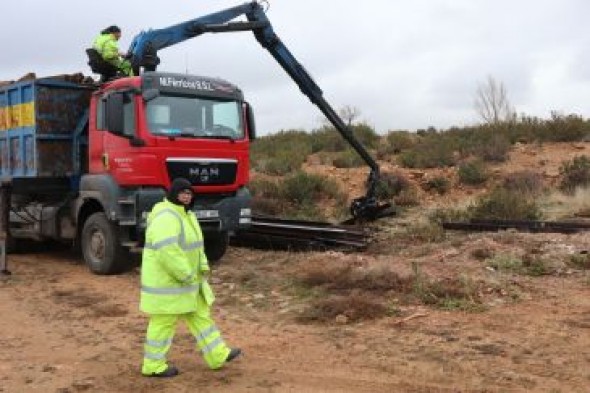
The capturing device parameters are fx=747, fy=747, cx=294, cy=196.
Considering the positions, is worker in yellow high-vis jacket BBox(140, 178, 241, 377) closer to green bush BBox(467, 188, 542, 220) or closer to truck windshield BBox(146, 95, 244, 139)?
truck windshield BBox(146, 95, 244, 139)

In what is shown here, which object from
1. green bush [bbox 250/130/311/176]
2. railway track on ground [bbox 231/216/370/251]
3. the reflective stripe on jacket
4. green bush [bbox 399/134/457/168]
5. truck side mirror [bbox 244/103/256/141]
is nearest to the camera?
the reflective stripe on jacket

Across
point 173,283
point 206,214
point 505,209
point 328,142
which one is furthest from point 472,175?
point 173,283

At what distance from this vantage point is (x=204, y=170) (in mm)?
10961

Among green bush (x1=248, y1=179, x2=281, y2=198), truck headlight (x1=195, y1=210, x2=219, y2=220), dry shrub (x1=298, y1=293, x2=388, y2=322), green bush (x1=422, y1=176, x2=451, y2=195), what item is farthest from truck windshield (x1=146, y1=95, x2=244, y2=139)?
green bush (x1=422, y1=176, x2=451, y2=195)

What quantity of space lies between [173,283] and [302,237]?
715cm

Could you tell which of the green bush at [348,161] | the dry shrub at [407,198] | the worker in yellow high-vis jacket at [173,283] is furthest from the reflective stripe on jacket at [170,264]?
the green bush at [348,161]

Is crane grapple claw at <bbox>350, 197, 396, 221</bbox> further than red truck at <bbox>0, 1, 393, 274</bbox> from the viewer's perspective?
Yes

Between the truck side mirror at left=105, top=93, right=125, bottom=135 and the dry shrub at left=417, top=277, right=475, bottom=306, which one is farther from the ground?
the truck side mirror at left=105, top=93, right=125, bottom=135

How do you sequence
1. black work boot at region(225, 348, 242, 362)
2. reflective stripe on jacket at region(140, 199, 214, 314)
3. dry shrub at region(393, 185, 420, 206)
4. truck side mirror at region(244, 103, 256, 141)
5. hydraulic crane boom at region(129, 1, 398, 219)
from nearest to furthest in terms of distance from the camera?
reflective stripe on jacket at region(140, 199, 214, 314) < black work boot at region(225, 348, 242, 362) < truck side mirror at region(244, 103, 256, 141) < hydraulic crane boom at region(129, 1, 398, 219) < dry shrub at region(393, 185, 420, 206)

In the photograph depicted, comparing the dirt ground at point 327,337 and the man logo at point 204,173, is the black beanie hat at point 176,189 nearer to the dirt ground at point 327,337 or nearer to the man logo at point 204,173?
the dirt ground at point 327,337

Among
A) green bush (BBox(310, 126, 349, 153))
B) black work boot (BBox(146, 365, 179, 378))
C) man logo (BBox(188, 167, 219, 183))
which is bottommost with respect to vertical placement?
black work boot (BBox(146, 365, 179, 378))

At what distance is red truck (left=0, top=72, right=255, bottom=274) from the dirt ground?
3.03 feet

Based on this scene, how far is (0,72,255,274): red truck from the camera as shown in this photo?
10633mm

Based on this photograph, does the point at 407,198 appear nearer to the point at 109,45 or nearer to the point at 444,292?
the point at 109,45
